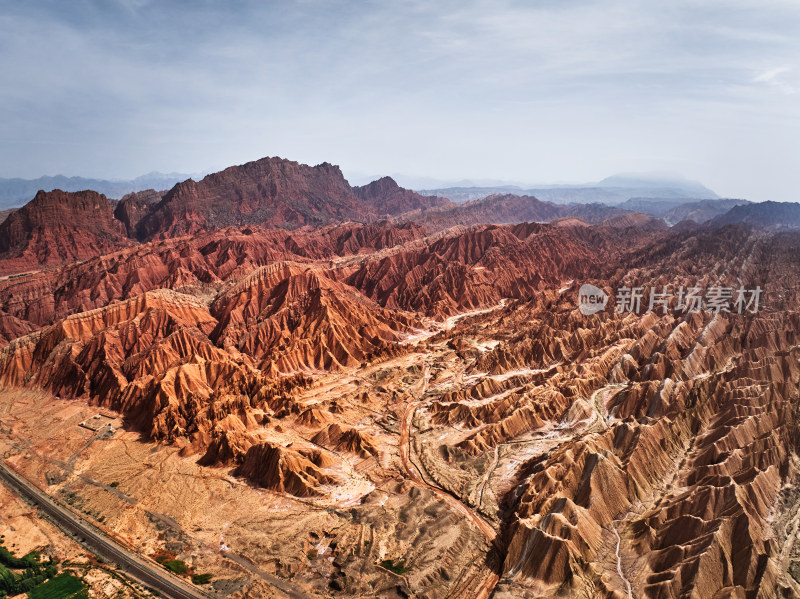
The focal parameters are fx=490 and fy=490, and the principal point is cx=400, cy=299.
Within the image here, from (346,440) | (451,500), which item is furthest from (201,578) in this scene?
(346,440)

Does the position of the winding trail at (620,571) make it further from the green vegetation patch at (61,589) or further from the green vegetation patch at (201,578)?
the green vegetation patch at (61,589)

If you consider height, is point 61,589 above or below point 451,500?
below

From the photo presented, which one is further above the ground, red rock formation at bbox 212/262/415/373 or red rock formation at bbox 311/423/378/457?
red rock formation at bbox 212/262/415/373

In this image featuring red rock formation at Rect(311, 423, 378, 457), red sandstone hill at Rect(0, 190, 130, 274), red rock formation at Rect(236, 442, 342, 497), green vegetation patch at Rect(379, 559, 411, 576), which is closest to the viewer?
green vegetation patch at Rect(379, 559, 411, 576)

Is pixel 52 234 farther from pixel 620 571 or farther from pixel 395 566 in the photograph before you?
pixel 620 571

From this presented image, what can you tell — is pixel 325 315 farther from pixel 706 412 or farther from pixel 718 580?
pixel 718 580

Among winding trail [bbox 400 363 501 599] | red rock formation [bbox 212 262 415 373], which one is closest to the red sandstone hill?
red rock formation [bbox 212 262 415 373]

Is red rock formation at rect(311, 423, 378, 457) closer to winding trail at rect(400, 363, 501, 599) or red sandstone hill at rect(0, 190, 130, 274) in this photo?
winding trail at rect(400, 363, 501, 599)
